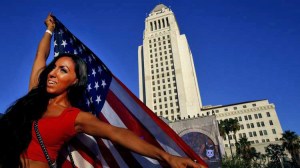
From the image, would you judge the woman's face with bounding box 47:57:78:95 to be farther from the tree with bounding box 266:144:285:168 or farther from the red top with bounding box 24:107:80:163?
the tree with bounding box 266:144:285:168

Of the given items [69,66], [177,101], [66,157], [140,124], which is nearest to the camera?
[69,66]

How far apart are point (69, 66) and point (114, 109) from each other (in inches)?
52.2

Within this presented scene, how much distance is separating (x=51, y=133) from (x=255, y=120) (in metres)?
99.6

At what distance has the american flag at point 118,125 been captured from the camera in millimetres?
3182

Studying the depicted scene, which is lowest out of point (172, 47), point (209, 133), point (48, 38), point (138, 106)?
point (138, 106)

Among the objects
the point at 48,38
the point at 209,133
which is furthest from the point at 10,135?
the point at 209,133

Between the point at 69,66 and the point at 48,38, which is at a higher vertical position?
the point at 48,38

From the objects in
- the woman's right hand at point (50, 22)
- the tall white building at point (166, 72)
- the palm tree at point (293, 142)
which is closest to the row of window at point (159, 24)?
the tall white building at point (166, 72)

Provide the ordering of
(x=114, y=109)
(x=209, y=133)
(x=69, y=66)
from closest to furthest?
(x=69, y=66) → (x=114, y=109) → (x=209, y=133)

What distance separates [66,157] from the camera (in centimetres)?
284

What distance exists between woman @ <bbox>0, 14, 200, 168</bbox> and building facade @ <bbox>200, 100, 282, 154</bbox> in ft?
281

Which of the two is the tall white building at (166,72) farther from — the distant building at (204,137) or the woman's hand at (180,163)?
the woman's hand at (180,163)

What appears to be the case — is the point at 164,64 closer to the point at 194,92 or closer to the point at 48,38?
the point at 194,92

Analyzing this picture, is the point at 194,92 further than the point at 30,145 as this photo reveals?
Yes
